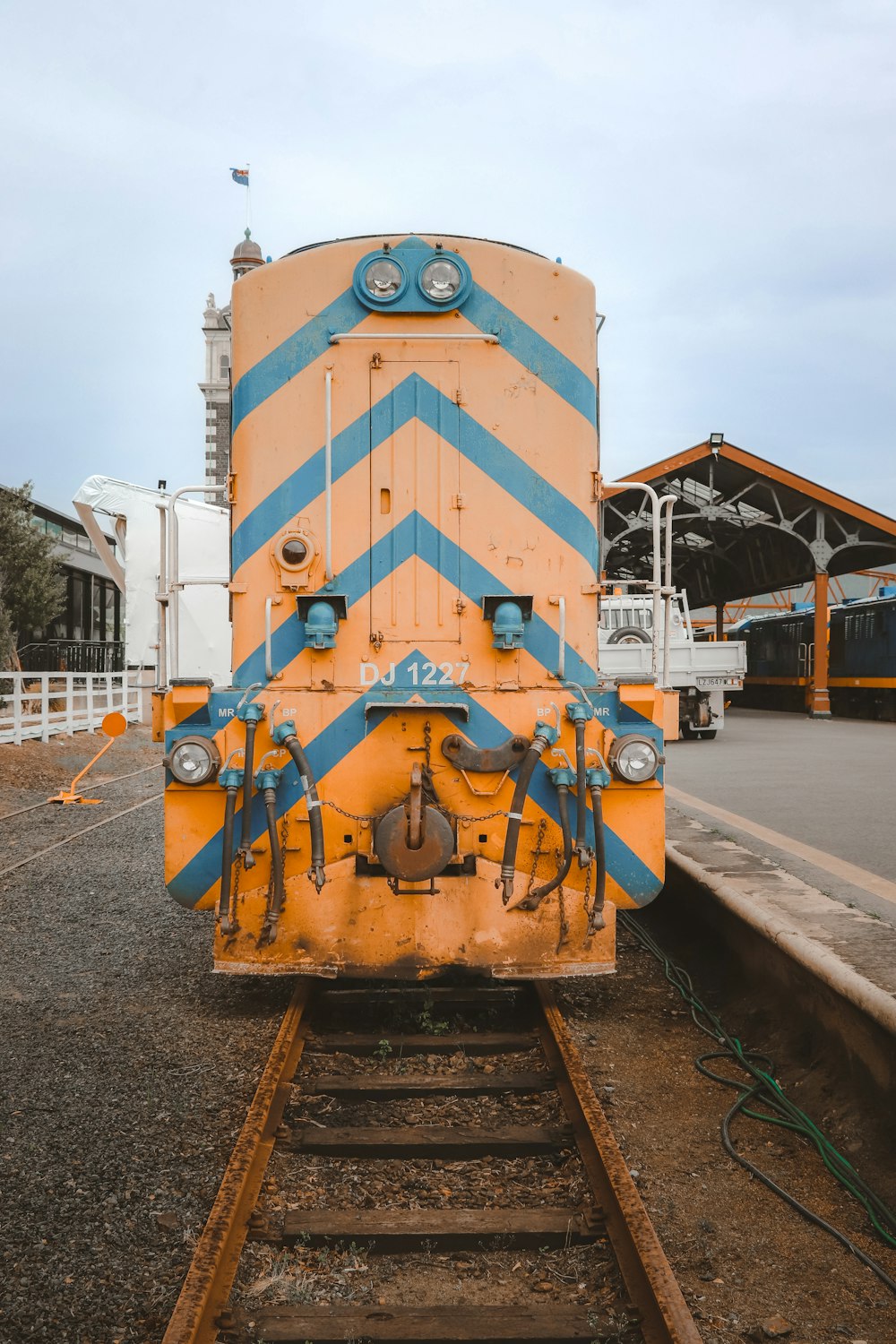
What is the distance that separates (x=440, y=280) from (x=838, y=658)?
1083 inches

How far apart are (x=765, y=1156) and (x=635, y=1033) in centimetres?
121

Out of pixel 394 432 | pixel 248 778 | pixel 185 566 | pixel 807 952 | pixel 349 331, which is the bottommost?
pixel 807 952

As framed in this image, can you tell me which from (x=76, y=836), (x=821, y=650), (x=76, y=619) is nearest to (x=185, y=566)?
(x=76, y=836)

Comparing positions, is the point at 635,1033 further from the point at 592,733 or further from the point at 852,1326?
the point at 852,1326

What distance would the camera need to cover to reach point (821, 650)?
26.2m

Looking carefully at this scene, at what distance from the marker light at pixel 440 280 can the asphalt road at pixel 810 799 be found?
381 cm

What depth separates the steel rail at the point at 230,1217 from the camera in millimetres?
2393

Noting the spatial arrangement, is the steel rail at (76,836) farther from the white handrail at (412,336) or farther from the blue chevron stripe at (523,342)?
the blue chevron stripe at (523,342)

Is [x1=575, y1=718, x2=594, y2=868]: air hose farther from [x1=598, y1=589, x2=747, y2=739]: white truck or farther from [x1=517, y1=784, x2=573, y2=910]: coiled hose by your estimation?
[x1=598, y1=589, x2=747, y2=739]: white truck

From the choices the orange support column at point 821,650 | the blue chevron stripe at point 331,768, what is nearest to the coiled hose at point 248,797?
the blue chevron stripe at point 331,768

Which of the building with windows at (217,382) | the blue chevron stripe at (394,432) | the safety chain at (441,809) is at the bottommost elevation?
the safety chain at (441,809)

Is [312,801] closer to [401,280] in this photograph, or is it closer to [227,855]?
[227,855]

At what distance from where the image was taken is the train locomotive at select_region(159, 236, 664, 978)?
4422 millimetres

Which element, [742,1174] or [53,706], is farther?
[53,706]
